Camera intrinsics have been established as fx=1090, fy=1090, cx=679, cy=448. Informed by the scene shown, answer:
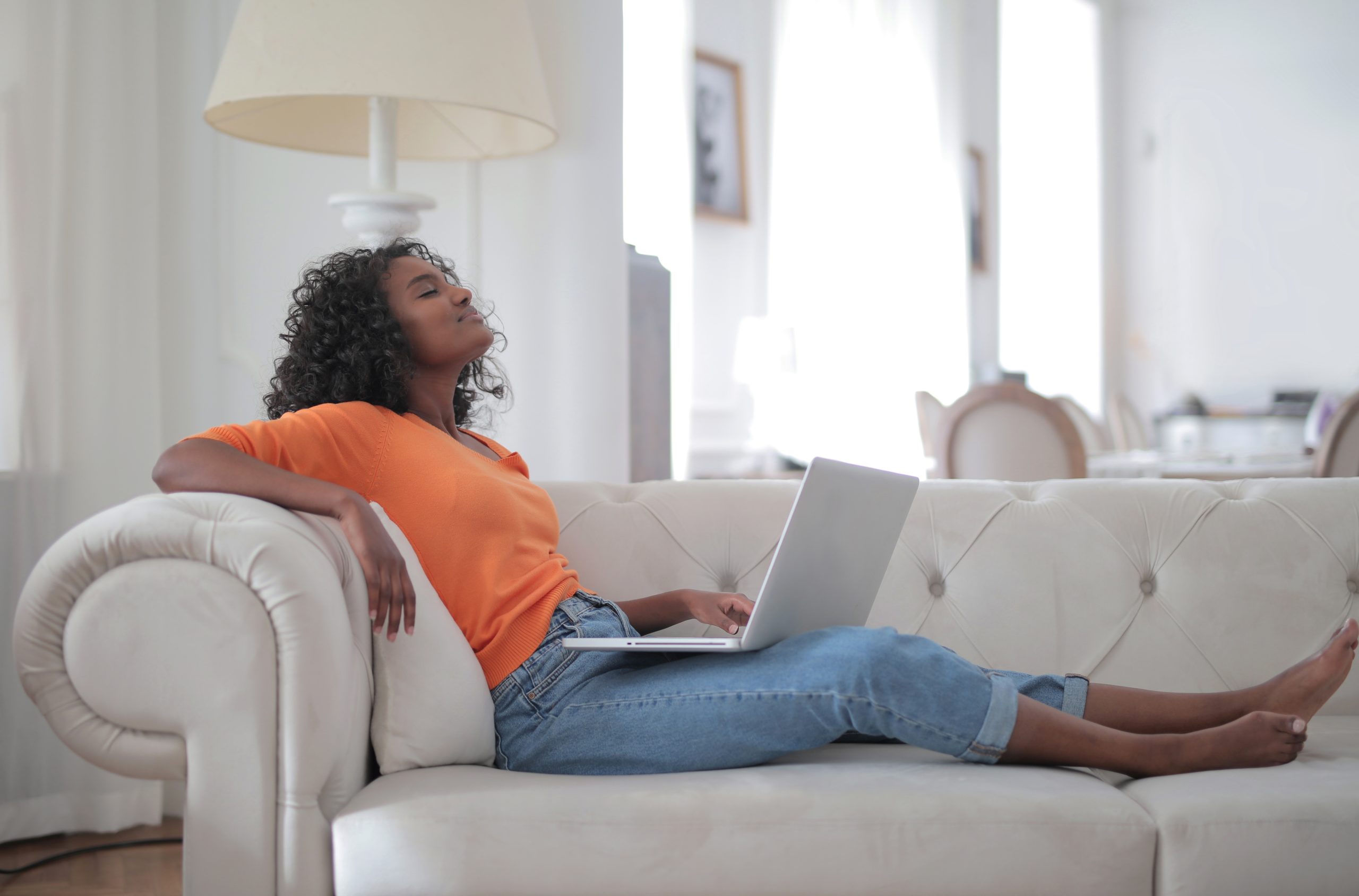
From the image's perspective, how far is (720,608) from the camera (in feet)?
4.92

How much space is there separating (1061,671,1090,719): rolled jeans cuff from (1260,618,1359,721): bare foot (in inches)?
8.8

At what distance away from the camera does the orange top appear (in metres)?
1.34

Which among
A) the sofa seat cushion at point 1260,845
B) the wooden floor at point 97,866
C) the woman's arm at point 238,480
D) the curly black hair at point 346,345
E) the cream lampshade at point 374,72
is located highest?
the cream lampshade at point 374,72

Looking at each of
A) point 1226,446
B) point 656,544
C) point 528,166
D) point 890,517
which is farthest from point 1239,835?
point 1226,446

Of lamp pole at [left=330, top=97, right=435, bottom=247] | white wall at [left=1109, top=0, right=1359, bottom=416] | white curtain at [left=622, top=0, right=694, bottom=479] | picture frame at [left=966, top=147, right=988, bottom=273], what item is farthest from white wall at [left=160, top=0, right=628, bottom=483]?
white wall at [left=1109, top=0, right=1359, bottom=416]

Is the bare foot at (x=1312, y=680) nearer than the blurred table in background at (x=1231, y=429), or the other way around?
the bare foot at (x=1312, y=680)

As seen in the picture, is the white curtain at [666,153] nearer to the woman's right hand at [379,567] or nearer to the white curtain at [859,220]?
the white curtain at [859,220]

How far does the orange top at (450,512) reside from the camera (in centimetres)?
134

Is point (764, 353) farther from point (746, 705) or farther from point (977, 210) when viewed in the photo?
point (746, 705)

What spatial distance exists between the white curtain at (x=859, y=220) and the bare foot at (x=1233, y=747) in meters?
3.53

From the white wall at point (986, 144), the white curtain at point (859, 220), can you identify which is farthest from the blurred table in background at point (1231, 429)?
the white curtain at point (859, 220)

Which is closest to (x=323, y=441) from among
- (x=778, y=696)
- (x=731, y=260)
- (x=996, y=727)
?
(x=778, y=696)

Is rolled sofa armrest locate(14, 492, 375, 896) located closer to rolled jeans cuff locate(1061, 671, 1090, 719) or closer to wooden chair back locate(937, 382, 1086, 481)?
rolled jeans cuff locate(1061, 671, 1090, 719)

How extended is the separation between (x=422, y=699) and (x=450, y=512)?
0.79 feet
